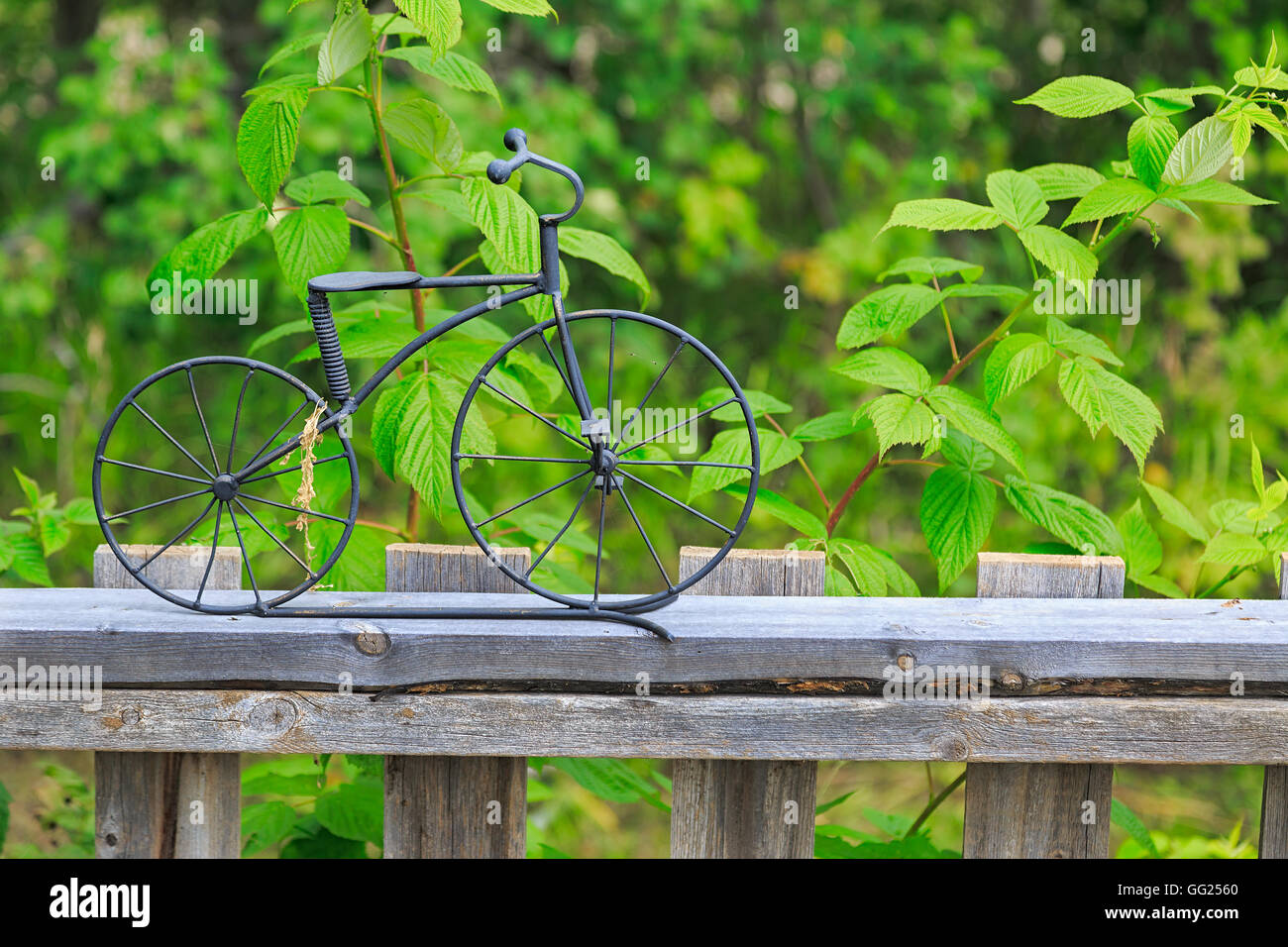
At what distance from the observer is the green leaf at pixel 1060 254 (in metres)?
1.33

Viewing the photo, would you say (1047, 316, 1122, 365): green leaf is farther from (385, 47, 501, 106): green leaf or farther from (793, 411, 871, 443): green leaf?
(385, 47, 501, 106): green leaf

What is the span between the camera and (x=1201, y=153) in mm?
1323

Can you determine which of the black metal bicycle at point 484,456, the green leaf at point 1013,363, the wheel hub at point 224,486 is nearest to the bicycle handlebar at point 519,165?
the black metal bicycle at point 484,456

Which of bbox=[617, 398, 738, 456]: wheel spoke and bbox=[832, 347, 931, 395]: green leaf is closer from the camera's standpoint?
bbox=[617, 398, 738, 456]: wheel spoke

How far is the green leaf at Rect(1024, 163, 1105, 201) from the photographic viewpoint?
1464mm

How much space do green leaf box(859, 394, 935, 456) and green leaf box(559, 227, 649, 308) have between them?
0.33 m

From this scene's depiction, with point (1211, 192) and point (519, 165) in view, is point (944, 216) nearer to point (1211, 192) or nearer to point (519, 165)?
point (1211, 192)

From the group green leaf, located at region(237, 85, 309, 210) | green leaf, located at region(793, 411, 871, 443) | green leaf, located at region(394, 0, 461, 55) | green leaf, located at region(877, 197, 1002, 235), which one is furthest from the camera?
green leaf, located at region(793, 411, 871, 443)

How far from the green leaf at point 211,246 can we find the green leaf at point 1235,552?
4.22 ft

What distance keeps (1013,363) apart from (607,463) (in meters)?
0.53

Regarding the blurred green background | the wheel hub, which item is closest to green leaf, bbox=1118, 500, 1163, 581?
the wheel hub

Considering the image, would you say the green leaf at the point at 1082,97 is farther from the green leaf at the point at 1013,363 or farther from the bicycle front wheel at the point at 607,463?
the bicycle front wheel at the point at 607,463
